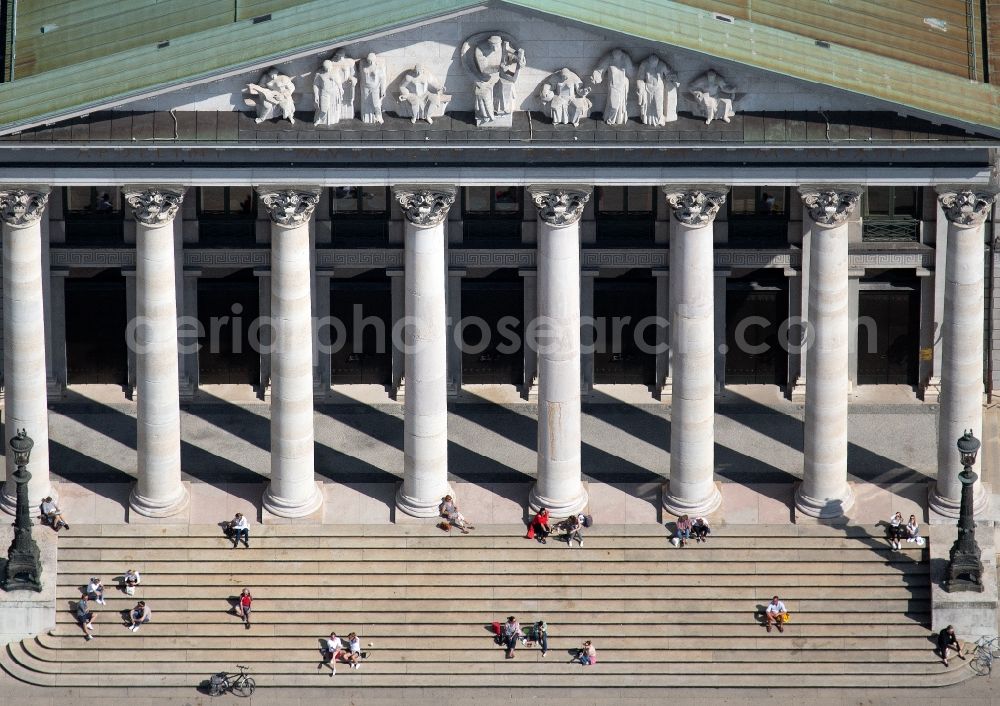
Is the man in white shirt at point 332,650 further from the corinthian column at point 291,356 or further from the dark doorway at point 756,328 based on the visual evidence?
the dark doorway at point 756,328

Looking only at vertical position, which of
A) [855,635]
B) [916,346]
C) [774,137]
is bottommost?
[855,635]

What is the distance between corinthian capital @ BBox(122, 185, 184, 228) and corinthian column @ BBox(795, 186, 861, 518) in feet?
84.4

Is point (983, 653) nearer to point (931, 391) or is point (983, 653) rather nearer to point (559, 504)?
point (931, 391)

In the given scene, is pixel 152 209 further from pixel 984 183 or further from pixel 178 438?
pixel 984 183

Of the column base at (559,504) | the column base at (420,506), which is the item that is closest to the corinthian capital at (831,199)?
the column base at (559,504)

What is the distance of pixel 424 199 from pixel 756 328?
A: 74.1 feet

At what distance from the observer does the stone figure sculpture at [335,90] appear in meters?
133

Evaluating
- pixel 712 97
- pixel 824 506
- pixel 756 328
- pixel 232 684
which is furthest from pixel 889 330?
pixel 232 684

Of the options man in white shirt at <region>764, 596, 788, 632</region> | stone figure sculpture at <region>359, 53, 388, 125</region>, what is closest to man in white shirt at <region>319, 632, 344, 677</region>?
man in white shirt at <region>764, 596, 788, 632</region>

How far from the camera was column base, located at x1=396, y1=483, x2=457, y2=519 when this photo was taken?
462ft

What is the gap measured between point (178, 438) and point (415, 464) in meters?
10.1

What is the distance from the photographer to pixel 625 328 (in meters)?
152

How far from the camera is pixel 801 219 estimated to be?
149875mm

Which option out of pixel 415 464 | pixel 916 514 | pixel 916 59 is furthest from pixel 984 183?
pixel 415 464
